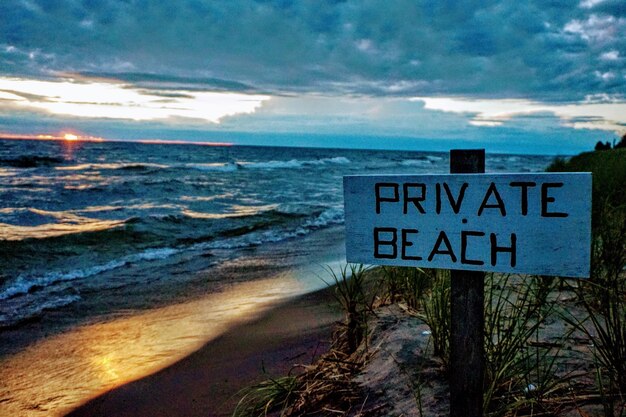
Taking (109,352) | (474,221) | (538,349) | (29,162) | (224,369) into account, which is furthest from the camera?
(29,162)

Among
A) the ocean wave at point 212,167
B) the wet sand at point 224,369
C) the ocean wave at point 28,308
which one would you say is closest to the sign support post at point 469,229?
the wet sand at point 224,369

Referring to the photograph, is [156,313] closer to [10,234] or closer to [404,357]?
[404,357]

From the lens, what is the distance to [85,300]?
653cm

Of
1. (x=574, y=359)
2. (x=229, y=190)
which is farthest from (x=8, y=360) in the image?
(x=229, y=190)

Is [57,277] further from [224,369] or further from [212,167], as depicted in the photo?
[212,167]

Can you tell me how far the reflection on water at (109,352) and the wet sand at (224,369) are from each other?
19 cm

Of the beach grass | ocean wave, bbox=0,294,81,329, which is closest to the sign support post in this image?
the beach grass

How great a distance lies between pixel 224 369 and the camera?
13.1 feet

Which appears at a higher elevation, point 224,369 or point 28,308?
point 224,369

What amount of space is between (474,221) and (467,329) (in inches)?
17.1

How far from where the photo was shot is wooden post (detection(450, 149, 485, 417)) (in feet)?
6.23

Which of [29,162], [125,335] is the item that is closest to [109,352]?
[125,335]

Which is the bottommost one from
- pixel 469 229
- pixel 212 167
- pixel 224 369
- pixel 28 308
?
pixel 28 308

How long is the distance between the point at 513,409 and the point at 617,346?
58 cm
